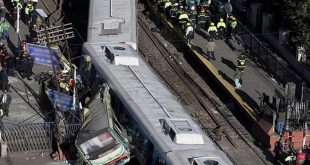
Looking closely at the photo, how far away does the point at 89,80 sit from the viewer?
38.6 m

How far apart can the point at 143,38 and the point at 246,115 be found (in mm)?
10367

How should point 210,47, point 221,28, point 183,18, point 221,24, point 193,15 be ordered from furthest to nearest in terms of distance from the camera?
point 193,15, point 183,18, point 221,28, point 221,24, point 210,47

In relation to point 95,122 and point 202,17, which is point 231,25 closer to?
point 202,17

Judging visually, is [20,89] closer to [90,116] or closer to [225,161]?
[90,116]

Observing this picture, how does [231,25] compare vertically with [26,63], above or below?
above

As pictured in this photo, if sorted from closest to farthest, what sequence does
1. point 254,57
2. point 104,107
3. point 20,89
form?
1. point 104,107
2. point 20,89
3. point 254,57

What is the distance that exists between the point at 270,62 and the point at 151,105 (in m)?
13.7

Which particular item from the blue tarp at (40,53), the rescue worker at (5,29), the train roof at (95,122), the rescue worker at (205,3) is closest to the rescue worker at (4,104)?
the blue tarp at (40,53)

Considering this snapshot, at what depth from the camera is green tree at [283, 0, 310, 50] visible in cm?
4381

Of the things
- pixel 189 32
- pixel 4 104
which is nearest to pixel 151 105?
pixel 4 104

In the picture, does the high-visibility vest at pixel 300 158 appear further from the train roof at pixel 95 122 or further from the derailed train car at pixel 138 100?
the train roof at pixel 95 122

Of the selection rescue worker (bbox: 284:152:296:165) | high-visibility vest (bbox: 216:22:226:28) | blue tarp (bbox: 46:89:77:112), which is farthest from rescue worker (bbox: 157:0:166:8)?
rescue worker (bbox: 284:152:296:165)

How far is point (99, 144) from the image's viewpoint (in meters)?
31.5

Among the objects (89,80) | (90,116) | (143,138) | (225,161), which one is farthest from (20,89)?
(225,161)
